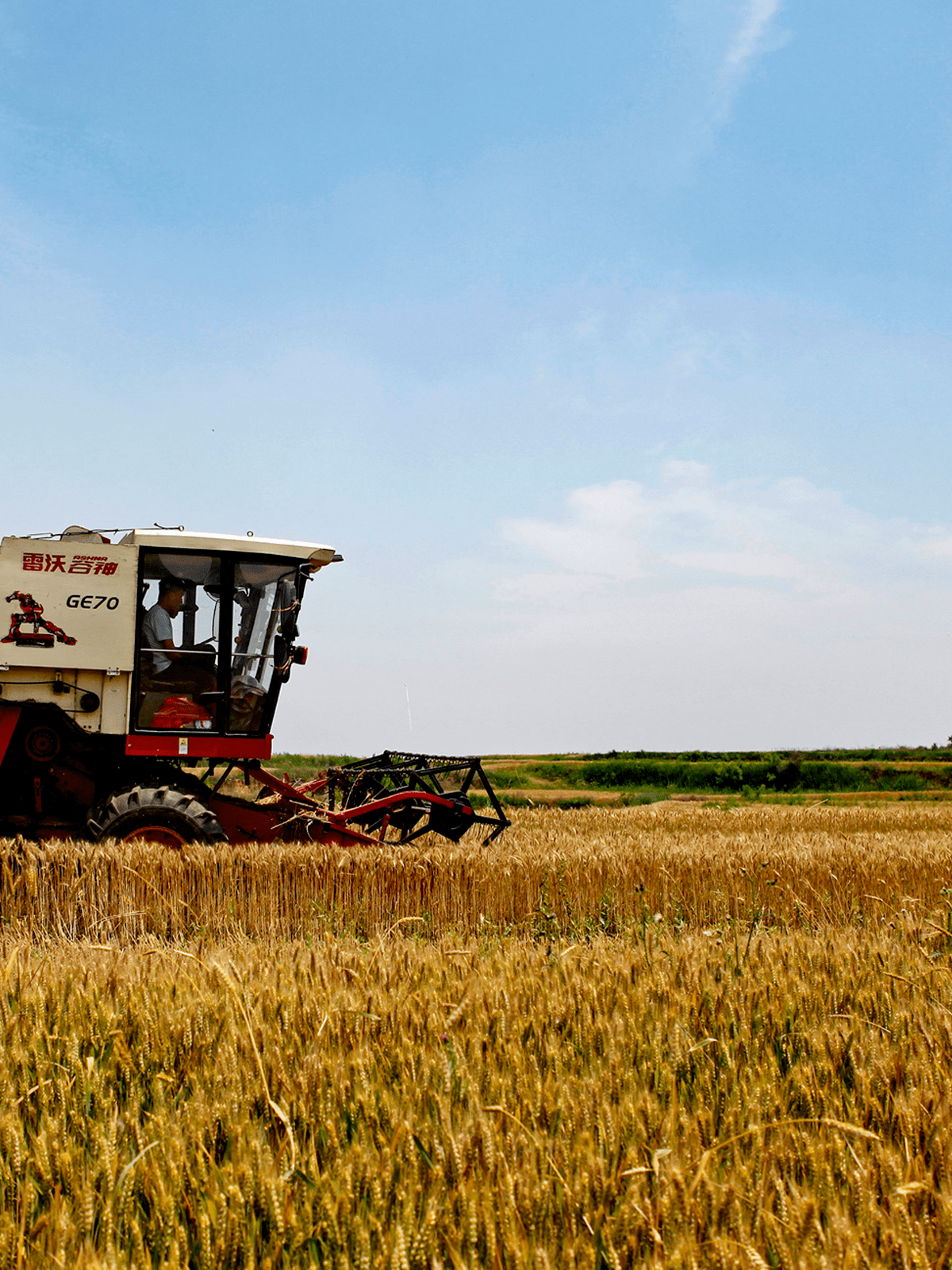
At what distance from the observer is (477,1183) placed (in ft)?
5.66

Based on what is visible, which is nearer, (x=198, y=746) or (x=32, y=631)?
(x=32, y=631)

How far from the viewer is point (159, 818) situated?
7988 mm

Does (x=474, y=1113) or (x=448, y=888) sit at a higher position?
(x=474, y=1113)

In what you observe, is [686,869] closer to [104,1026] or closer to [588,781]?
[104,1026]

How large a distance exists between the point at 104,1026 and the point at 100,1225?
1.19 m

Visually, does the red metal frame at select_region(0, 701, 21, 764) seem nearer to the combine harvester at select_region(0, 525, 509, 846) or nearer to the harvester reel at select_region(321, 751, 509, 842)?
the combine harvester at select_region(0, 525, 509, 846)

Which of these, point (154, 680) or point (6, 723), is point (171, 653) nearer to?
point (154, 680)

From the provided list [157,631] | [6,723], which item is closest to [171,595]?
[157,631]

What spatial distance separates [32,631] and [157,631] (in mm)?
1083

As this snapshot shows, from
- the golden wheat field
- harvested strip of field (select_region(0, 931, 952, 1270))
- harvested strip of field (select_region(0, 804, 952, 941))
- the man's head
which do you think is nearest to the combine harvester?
the man's head

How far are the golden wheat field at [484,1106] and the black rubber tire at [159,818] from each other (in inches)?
153

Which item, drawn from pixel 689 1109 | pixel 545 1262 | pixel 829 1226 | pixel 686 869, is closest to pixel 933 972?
pixel 689 1109

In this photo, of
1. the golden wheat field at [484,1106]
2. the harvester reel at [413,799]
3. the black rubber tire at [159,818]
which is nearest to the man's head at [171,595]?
the black rubber tire at [159,818]

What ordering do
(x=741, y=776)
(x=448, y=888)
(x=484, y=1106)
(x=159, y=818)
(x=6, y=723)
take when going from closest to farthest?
1. (x=484, y=1106)
2. (x=448, y=888)
3. (x=159, y=818)
4. (x=6, y=723)
5. (x=741, y=776)
